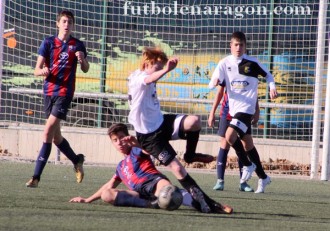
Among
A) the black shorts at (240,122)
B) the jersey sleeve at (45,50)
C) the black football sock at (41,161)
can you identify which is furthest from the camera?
the black shorts at (240,122)

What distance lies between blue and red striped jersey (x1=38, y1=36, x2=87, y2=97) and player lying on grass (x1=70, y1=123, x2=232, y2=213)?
199 cm

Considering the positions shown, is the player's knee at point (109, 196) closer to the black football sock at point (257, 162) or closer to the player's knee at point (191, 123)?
the player's knee at point (191, 123)

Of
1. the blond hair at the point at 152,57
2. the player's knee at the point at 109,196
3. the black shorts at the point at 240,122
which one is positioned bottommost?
the player's knee at the point at 109,196

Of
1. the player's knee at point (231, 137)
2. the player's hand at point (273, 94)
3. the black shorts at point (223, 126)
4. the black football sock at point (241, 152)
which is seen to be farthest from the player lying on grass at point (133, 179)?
the black shorts at point (223, 126)

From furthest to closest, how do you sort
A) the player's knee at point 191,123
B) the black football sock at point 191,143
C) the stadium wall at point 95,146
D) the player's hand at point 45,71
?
the stadium wall at point 95,146 < the player's hand at point 45,71 < the black football sock at point 191,143 < the player's knee at point 191,123

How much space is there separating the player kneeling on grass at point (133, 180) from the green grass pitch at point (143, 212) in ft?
0.37

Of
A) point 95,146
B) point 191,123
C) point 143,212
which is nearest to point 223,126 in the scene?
point 191,123

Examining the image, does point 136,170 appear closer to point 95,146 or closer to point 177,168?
point 177,168

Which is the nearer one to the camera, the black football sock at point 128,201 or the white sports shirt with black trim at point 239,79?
the black football sock at point 128,201

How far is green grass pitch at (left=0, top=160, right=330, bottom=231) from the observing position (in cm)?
748

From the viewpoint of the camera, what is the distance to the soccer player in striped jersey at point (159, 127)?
8.64 m

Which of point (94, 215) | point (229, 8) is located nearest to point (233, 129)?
point (94, 215)

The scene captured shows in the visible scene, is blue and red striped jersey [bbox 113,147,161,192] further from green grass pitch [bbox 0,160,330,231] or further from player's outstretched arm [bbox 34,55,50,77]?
player's outstretched arm [bbox 34,55,50,77]

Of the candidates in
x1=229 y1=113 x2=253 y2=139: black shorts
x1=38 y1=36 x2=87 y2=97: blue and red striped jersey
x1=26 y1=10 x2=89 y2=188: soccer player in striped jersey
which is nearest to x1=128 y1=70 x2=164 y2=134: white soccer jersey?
x1=26 y1=10 x2=89 y2=188: soccer player in striped jersey
